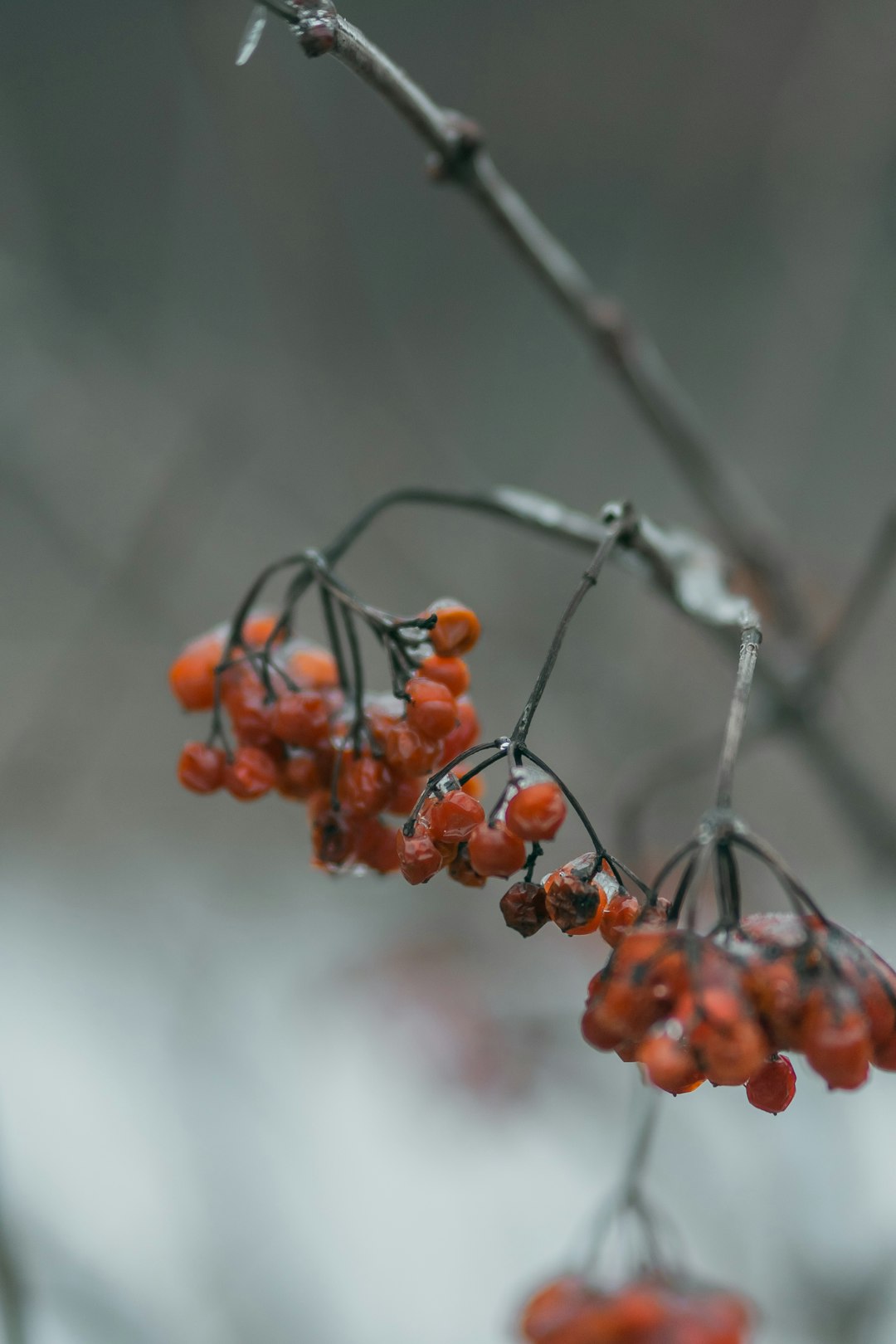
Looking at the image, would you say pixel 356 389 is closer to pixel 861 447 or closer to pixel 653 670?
pixel 653 670

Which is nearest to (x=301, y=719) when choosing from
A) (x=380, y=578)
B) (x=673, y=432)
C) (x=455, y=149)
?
(x=455, y=149)

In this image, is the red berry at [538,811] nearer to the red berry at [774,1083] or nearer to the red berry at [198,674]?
the red berry at [774,1083]

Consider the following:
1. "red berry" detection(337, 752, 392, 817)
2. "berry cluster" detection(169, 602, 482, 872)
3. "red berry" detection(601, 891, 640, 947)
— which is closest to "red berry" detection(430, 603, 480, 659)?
"berry cluster" detection(169, 602, 482, 872)

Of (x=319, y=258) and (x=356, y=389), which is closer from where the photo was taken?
(x=319, y=258)

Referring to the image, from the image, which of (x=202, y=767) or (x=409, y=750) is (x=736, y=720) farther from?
(x=202, y=767)

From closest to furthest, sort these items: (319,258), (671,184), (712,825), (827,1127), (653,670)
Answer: (712,825) → (319,258) → (827,1127) → (653,670) → (671,184)

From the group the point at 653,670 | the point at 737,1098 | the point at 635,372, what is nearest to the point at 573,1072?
the point at 737,1098

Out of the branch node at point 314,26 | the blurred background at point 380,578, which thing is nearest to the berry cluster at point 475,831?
the branch node at point 314,26
